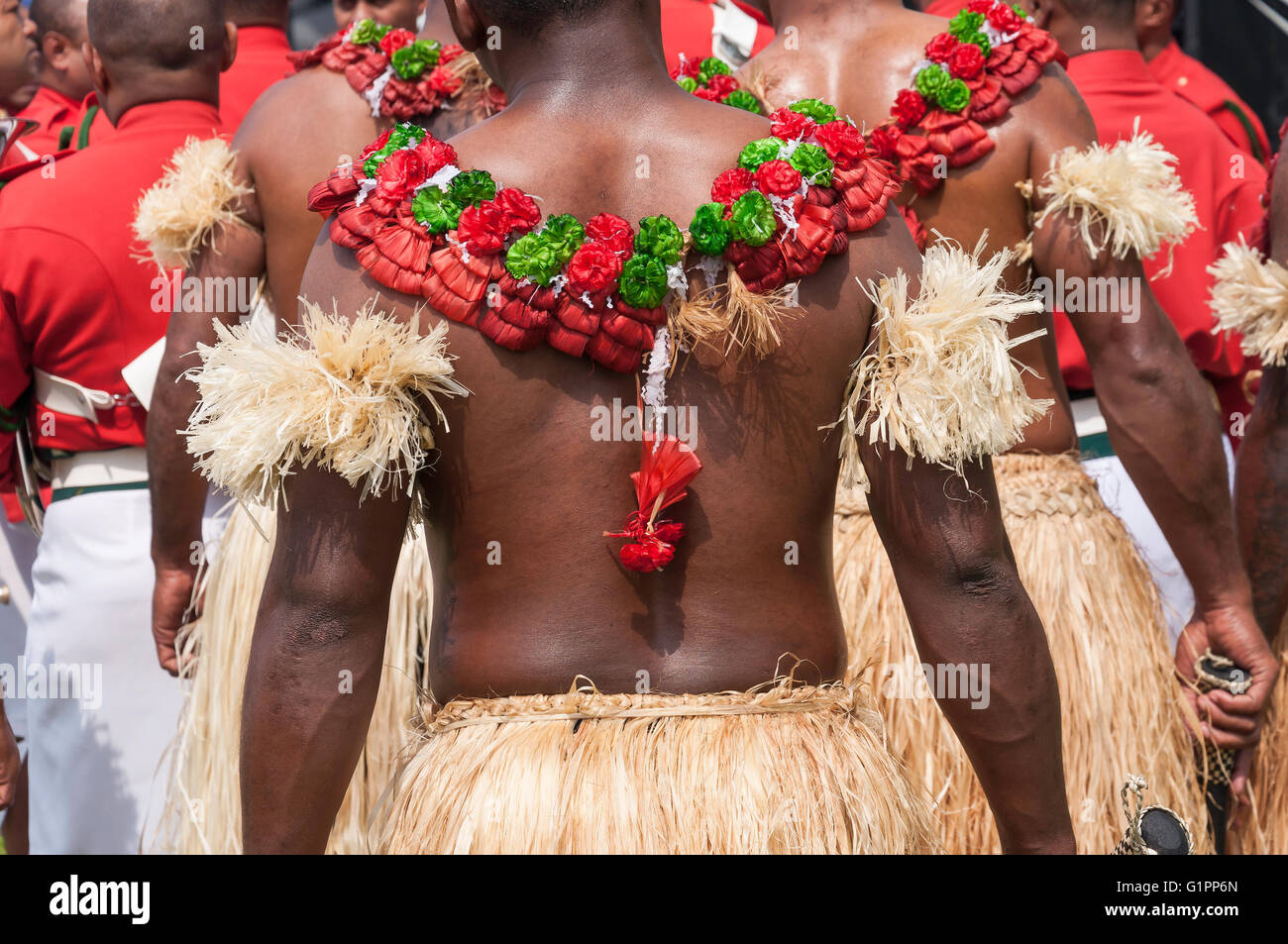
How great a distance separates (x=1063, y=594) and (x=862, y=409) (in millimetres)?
1380

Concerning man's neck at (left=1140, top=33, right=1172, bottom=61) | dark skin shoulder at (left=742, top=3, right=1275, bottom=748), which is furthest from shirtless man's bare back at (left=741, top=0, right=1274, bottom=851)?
man's neck at (left=1140, top=33, right=1172, bottom=61)

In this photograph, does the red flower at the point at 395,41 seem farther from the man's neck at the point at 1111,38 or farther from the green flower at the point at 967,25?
the man's neck at the point at 1111,38

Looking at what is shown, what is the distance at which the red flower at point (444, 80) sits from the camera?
2.99 meters

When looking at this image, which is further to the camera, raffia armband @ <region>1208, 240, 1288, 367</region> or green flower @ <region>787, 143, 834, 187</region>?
raffia armband @ <region>1208, 240, 1288, 367</region>

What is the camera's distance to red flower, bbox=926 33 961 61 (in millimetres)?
2980

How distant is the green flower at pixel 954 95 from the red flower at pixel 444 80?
1.00 m

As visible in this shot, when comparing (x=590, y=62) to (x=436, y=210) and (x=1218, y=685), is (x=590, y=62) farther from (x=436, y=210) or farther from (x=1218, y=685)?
(x=1218, y=685)

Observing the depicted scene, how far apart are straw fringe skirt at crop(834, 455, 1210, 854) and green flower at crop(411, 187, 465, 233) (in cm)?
156

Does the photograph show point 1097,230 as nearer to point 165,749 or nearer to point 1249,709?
point 1249,709

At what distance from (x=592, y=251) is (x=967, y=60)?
150 centimetres

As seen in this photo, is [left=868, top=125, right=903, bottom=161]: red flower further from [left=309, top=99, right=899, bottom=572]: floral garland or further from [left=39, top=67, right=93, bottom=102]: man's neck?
[left=39, top=67, right=93, bottom=102]: man's neck

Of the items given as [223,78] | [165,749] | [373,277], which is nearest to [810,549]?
[373,277]

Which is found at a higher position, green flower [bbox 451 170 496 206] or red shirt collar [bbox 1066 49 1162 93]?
red shirt collar [bbox 1066 49 1162 93]

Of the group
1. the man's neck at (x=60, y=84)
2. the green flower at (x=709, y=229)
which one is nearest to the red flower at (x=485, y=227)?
the green flower at (x=709, y=229)
